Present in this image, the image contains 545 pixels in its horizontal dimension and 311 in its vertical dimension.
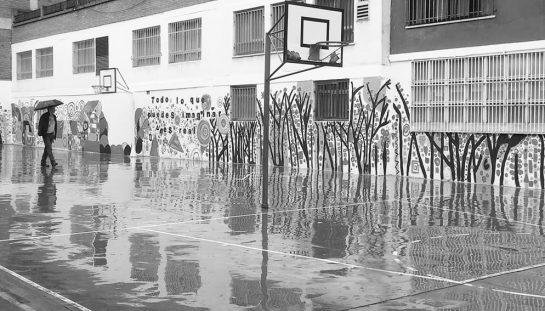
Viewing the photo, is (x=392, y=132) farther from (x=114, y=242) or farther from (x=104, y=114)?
(x=104, y=114)

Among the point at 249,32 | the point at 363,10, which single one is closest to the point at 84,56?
the point at 249,32

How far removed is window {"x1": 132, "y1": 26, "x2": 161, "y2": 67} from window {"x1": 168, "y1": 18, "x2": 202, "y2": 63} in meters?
0.86

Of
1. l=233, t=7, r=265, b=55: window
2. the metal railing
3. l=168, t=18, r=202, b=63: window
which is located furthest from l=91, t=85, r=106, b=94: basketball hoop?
l=233, t=7, r=265, b=55: window

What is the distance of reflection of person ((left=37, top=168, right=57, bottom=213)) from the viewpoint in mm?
11363

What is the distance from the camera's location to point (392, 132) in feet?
58.6

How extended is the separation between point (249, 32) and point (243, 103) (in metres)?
2.38

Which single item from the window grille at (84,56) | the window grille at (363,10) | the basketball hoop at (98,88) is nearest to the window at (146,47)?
the basketball hoop at (98,88)

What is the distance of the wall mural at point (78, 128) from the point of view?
1171 inches

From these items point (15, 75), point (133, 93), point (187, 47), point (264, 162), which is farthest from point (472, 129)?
point (15, 75)

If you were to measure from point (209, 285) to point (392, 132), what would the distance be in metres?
12.3

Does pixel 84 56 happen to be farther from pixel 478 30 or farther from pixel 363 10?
pixel 478 30

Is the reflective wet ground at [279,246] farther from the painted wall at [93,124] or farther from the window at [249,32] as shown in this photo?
the painted wall at [93,124]

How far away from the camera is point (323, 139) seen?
1972 cm

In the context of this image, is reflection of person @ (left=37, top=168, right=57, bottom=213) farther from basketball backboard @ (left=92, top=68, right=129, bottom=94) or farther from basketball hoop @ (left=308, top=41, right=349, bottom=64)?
basketball backboard @ (left=92, top=68, right=129, bottom=94)
